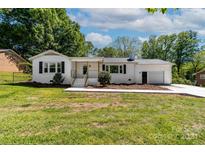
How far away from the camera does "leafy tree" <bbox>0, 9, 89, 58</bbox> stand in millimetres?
31469

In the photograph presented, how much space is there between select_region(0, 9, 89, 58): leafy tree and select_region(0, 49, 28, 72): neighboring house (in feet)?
9.44

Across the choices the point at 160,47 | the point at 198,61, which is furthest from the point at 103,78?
the point at 198,61

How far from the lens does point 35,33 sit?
31.2m

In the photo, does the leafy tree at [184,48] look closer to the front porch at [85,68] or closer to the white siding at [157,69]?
the white siding at [157,69]

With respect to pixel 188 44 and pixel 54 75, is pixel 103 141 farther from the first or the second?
pixel 188 44

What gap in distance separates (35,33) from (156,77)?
14.7 m

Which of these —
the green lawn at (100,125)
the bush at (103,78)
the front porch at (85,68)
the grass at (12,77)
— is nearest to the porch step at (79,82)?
the front porch at (85,68)

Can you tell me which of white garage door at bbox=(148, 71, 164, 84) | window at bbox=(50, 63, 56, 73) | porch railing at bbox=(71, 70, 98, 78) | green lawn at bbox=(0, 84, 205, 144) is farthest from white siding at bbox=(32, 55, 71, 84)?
green lawn at bbox=(0, 84, 205, 144)

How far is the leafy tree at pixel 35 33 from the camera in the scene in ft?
103

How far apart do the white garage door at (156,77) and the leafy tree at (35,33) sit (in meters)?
12.6

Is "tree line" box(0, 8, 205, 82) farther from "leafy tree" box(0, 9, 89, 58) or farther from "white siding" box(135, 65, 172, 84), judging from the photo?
"white siding" box(135, 65, 172, 84)

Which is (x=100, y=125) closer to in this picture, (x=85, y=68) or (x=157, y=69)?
(x=85, y=68)
